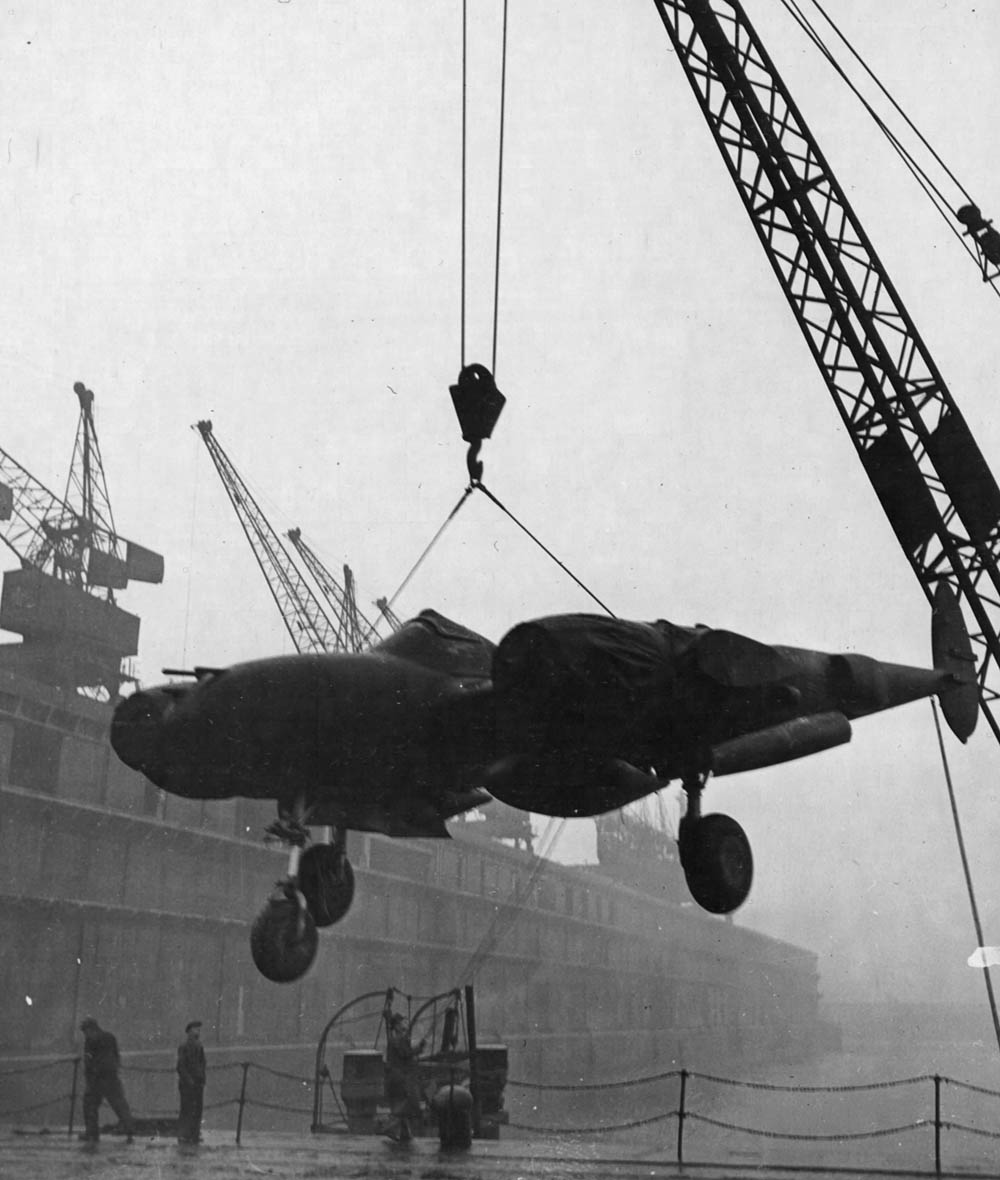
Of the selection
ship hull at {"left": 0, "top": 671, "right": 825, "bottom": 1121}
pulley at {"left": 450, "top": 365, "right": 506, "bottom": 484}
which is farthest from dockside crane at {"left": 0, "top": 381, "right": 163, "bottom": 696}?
pulley at {"left": 450, "top": 365, "right": 506, "bottom": 484}

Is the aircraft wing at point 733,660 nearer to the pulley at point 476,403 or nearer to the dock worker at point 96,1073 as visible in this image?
the pulley at point 476,403

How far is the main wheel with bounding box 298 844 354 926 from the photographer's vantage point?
29.1 feet

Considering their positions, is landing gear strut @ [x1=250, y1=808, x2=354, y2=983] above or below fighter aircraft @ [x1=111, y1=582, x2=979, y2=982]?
below

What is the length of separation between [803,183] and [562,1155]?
16595 mm

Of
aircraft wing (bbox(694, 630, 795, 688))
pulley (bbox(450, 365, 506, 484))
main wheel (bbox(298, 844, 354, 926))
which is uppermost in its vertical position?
pulley (bbox(450, 365, 506, 484))

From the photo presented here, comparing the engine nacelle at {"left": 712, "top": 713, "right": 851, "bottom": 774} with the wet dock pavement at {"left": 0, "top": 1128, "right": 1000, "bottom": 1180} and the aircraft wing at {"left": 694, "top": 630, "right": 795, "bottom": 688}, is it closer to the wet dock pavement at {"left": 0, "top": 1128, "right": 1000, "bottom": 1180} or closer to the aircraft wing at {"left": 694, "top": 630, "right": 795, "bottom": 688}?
the aircraft wing at {"left": 694, "top": 630, "right": 795, "bottom": 688}

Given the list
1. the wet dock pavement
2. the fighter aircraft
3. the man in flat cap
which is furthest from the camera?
the man in flat cap

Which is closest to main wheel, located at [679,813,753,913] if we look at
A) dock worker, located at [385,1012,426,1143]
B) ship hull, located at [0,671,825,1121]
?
dock worker, located at [385,1012,426,1143]

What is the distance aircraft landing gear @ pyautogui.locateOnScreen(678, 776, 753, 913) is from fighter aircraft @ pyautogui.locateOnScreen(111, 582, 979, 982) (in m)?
0.01

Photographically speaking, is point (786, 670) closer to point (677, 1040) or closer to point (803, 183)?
point (803, 183)

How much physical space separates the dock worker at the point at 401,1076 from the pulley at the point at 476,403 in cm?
1477

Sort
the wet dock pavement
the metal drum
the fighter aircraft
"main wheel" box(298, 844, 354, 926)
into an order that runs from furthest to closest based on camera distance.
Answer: the metal drum → the wet dock pavement → "main wheel" box(298, 844, 354, 926) → the fighter aircraft

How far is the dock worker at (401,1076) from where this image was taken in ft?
72.6

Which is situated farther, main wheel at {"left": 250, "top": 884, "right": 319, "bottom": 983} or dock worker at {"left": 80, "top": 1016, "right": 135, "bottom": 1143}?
dock worker at {"left": 80, "top": 1016, "right": 135, "bottom": 1143}
